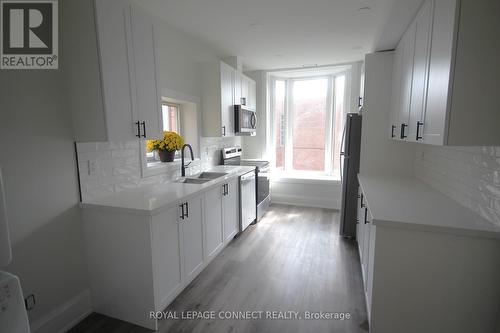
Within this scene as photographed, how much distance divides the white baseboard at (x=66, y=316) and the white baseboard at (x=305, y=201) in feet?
11.9

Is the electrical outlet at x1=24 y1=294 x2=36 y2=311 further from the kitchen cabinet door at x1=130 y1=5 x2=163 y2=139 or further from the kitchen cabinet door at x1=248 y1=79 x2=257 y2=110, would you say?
the kitchen cabinet door at x1=248 y1=79 x2=257 y2=110

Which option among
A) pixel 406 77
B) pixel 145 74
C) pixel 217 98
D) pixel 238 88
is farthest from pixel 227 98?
pixel 406 77

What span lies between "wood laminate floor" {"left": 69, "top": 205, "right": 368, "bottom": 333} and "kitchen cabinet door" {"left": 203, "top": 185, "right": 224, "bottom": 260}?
0.19 m

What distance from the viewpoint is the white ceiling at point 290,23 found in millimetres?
2309

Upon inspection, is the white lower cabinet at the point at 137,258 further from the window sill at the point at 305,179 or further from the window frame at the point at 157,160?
the window sill at the point at 305,179

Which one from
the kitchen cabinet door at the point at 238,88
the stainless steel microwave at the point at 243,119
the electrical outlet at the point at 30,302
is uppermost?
the kitchen cabinet door at the point at 238,88

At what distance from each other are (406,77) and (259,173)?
8.05ft

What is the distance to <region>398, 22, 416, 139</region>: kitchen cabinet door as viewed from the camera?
2.05 m

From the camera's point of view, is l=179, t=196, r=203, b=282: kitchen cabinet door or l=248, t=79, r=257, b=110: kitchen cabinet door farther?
l=248, t=79, r=257, b=110: kitchen cabinet door

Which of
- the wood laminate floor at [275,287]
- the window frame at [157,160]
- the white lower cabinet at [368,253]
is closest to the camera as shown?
the white lower cabinet at [368,253]

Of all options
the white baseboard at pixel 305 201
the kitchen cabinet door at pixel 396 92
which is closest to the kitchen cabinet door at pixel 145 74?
the kitchen cabinet door at pixel 396 92

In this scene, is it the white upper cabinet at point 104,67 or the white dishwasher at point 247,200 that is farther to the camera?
the white dishwasher at point 247,200

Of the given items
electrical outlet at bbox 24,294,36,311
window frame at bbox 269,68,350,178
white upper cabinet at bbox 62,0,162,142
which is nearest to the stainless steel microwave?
window frame at bbox 269,68,350,178

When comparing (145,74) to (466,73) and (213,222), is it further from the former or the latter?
(466,73)
